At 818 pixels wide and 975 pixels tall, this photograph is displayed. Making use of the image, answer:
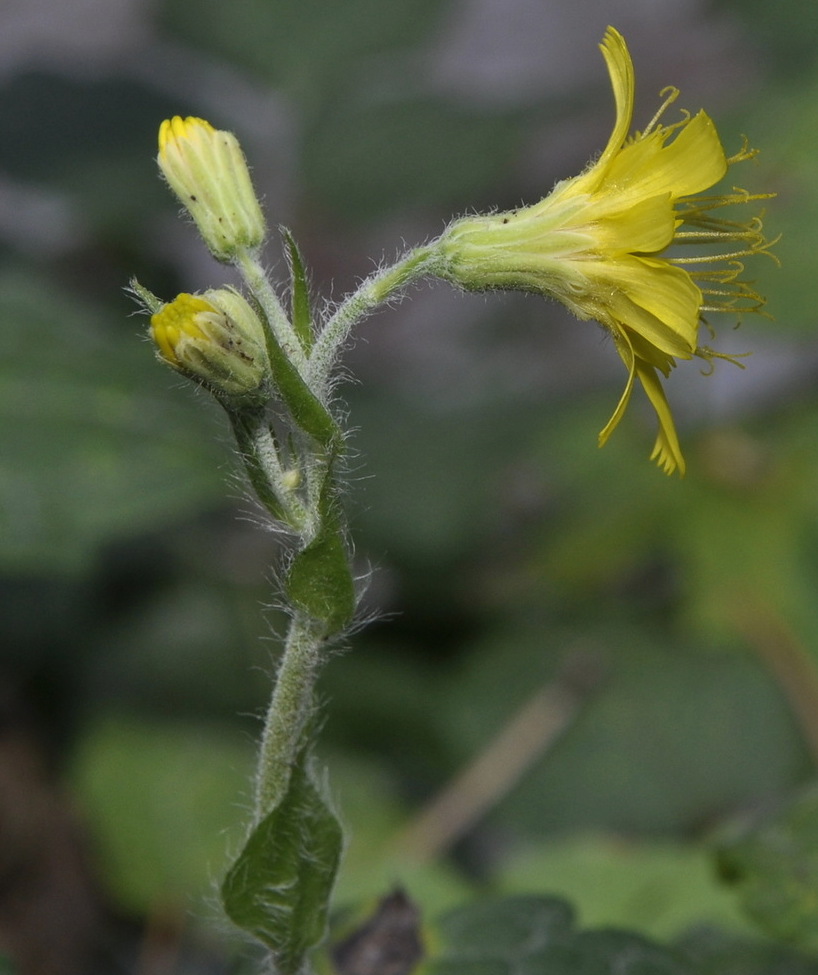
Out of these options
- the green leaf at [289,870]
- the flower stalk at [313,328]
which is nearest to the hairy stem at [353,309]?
the flower stalk at [313,328]

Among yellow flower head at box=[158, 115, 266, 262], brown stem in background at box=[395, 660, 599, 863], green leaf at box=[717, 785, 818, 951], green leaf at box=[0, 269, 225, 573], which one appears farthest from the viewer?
brown stem in background at box=[395, 660, 599, 863]

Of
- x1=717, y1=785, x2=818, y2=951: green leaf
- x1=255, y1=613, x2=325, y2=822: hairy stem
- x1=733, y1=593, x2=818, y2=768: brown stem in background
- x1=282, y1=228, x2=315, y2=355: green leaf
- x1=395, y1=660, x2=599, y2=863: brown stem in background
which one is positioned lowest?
x1=395, y1=660, x2=599, y2=863: brown stem in background

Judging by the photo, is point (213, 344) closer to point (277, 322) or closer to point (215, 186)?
point (277, 322)

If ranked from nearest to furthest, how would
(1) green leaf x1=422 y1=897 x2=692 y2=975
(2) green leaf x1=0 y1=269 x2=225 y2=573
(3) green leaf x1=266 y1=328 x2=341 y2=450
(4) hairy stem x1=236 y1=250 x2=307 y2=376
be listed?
1. (3) green leaf x1=266 y1=328 x2=341 y2=450
2. (4) hairy stem x1=236 y1=250 x2=307 y2=376
3. (1) green leaf x1=422 y1=897 x2=692 y2=975
4. (2) green leaf x1=0 y1=269 x2=225 y2=573

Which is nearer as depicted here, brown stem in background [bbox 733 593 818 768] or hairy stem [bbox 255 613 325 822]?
hairy stem [bbox 255 613 325 822]

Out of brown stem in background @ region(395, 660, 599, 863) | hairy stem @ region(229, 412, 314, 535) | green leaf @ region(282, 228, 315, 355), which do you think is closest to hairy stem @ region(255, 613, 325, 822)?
hairy stem @ region(229, 412, 314, 535)

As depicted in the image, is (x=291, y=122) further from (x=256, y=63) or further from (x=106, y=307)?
(x=106, y=307)

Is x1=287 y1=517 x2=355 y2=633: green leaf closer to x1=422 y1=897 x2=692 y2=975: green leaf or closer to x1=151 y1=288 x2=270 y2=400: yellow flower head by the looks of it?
x1=151 y1=288 x2=270 y2=400: yellow flower head

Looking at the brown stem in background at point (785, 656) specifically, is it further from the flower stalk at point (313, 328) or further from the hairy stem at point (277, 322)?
the hairy stem at point (277, 322)
